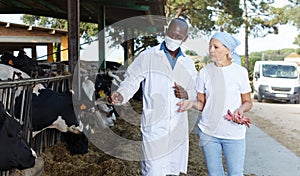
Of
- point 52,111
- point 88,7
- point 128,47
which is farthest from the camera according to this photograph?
point 128,47

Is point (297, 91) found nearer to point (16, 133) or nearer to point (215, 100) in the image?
point (215, 100)

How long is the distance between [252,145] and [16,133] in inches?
172

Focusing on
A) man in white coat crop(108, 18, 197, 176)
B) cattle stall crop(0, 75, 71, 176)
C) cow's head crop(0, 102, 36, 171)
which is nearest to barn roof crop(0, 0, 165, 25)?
cattle stall crop(0, 75, 71, 176)

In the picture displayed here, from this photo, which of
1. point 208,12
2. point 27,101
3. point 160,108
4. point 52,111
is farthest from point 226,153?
point 208,12

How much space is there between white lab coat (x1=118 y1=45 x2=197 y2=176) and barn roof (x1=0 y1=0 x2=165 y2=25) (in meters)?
4.35

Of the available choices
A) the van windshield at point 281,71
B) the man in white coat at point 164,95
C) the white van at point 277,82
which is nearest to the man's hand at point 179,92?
the man in white coat at point 164,95

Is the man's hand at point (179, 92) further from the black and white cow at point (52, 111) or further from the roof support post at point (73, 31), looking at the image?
the roof support post at point (73, 31)

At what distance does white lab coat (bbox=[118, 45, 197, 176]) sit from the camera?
312 cm

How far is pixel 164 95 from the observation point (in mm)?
3117

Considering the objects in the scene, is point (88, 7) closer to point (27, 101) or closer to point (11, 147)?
point (27, 101)

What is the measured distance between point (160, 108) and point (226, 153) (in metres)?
0.60

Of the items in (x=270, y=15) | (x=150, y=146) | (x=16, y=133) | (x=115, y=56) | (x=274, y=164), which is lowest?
(x=274, y=164)

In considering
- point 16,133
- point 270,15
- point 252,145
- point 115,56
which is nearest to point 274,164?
A: point 252,145

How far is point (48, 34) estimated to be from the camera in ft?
51.5
